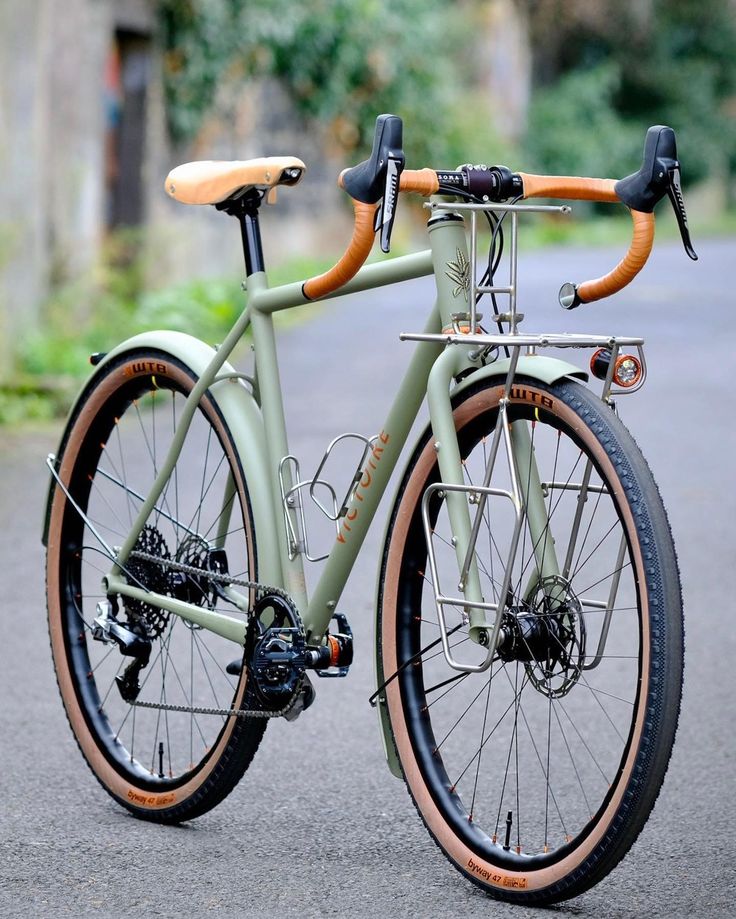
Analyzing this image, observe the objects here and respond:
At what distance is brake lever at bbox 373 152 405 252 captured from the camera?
2885mm

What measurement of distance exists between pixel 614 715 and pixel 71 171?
8530 mm

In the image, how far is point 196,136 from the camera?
16016 millimetres

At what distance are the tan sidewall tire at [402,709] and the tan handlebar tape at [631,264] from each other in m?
0.25

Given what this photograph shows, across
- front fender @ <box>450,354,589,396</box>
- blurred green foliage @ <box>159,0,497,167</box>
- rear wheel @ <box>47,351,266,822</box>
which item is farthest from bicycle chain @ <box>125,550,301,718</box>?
blurred green foliage @ <box>159,0,497,167</box>

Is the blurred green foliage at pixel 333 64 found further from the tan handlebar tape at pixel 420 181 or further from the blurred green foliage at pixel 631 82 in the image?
the tan handlebar tape at pixel 420 181

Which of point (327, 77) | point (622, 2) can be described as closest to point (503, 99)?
point (622, 2)

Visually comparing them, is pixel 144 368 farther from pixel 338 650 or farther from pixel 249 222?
pixel 338 650

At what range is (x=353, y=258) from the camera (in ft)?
10.3

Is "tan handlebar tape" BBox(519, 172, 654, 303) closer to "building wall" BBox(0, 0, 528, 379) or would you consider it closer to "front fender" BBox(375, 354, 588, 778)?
"front fender" BBox(375, 354, 588, 778)

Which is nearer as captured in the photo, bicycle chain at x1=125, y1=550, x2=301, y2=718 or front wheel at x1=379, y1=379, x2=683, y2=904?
front wheel at x1=379, y1=379, x2=683, y2=904

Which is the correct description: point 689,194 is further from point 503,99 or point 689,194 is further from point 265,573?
point 265,573

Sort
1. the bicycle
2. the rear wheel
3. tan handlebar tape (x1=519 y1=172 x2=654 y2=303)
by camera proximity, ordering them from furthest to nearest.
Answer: the rear wheel → tan handlebar tape (x1=519 y1=172 x2=654 y2=303) → the bicycle

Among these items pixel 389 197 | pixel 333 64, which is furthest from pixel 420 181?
pixel 333 64

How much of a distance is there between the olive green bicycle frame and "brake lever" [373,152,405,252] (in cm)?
30
